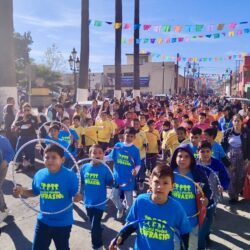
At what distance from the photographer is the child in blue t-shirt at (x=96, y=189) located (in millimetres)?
5309

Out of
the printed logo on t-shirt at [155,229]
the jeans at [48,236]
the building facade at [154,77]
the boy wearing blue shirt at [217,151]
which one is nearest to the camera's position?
the printed logo on t-shirt at [155,229]

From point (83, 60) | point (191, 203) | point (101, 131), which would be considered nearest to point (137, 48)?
point (83, 60)

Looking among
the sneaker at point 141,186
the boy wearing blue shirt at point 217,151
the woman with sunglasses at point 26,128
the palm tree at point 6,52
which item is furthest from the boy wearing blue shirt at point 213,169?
the palm tree at point 6,52

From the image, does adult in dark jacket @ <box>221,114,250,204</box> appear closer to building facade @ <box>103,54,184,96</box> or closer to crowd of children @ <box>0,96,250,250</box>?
crowd of children @ <box>0,96,250,250</box>

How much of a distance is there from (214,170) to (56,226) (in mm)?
2454

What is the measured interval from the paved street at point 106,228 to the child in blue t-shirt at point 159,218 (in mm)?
2363

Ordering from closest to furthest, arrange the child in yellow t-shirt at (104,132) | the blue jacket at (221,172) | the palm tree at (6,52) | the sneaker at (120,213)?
the blue jacket at (221,172)
the sneaker at (120,213)
the child in yellow t-shirt at (104,132)
the palm tree at (6,52)

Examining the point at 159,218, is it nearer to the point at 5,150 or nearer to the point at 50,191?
the point at 50,191

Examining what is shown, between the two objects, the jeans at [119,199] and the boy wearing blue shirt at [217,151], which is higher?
the boy wearing blue shirt at [217,151]

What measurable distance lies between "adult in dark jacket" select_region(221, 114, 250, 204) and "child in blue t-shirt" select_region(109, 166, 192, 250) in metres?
4.69

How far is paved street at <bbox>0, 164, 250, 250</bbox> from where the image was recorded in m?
5.78

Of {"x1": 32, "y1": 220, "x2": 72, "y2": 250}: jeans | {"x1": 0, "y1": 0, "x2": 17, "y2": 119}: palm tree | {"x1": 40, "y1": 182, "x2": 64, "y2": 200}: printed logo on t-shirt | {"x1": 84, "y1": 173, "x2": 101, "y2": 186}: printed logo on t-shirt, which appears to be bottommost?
{"x1": 32, "y1": 220, "x2": 72, "y2": 250}: jeans

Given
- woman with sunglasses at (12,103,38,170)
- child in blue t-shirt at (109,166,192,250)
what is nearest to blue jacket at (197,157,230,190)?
child in blue t-shirt at (109,166,192,250)

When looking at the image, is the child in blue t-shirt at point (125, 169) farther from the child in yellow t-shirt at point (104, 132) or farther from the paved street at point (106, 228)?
the child in yellow t-shirt at point (104, 132)
